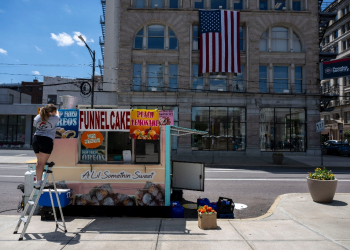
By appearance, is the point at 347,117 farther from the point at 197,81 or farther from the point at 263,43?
the point at 197,81

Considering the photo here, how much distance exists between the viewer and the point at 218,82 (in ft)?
84.4

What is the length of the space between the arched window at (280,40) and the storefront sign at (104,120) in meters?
22.6

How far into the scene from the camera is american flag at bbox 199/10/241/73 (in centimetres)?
2502

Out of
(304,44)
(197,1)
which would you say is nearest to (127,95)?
(197,1)

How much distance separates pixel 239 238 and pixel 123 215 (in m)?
3.03

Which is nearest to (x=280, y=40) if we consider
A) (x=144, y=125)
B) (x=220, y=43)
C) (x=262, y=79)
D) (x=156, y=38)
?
(x=262, y=79)

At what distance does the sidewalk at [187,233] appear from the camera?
475cm

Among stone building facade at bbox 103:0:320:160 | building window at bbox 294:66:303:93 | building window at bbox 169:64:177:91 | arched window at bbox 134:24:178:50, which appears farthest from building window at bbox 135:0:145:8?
building window at bbox 294:66:303:93

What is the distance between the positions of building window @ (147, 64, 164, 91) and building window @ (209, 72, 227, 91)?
15.6ft

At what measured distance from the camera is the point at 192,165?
8273mm

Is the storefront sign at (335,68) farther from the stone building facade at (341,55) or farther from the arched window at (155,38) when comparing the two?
the stone building facade at (341,55)

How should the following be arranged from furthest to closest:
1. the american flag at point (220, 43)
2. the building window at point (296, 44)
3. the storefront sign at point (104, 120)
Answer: the building window at point (296, 44), the american flag at point (220, 43), the storefront sign at point (104, 120)

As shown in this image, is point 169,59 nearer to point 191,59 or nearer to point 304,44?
point 191,59

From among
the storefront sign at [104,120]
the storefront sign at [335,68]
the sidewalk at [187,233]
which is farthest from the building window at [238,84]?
the storefront sign at [104,120]
